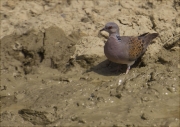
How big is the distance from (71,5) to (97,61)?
4.58 feet

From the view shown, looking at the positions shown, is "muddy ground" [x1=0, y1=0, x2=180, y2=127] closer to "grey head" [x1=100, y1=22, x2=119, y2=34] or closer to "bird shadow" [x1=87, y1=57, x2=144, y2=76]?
"bird shadow" [x1=87, y1=57, x2=144, y2=76]

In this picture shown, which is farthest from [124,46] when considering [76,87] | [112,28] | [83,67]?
[76,87]

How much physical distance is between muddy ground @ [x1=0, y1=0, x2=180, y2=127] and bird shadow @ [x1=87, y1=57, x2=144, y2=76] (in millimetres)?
17

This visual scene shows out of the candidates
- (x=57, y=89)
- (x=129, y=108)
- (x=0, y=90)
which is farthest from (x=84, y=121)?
(x=0, y=90)

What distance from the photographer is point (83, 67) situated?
8148 millimetres

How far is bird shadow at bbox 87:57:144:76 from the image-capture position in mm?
7942

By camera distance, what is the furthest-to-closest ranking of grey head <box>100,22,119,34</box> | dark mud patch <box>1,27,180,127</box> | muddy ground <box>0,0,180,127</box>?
grey head <box>100,22,119,34</box>, muddy ground <box>0,0,180,127</box>, dark mud patch <box>1,27,180,127</box>

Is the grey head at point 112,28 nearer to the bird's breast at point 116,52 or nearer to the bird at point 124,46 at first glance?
the bird at point 124,46

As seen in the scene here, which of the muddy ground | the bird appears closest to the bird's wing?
the bird

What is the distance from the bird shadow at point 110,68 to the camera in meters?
7.94

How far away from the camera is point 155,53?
796cm

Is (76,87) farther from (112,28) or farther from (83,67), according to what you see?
(112,28)

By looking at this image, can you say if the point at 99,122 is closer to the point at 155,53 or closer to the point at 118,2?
the point at 155,53

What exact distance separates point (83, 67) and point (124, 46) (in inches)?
32.7
